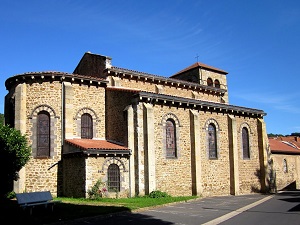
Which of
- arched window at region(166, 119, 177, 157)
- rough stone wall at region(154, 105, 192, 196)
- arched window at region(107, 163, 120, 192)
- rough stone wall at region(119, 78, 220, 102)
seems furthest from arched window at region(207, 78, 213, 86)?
arched window at region(107, 163, 120, 192)

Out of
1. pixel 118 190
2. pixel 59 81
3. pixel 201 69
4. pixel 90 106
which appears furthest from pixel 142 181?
pixel 201 69

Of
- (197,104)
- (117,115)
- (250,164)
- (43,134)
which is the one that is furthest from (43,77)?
(250,164)

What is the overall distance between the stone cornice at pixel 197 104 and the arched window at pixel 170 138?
4.56ft

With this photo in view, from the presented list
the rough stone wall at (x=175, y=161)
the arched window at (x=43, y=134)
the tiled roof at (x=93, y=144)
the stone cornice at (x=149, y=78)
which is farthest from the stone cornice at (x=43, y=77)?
the rough stone wall at (x=175, y=161)

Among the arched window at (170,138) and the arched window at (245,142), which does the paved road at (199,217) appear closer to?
the arched window at (170,138)

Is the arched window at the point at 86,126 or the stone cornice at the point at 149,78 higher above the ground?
the stone cornice at the point at 149,78

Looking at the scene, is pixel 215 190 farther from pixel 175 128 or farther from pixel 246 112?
pixel 246 112

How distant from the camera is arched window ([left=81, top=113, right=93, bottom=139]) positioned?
21766mm

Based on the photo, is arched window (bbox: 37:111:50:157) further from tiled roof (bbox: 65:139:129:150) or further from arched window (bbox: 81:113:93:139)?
arched window (bbox: 81:113:93:139)

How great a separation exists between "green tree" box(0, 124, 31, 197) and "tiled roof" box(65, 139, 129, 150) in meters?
2.75

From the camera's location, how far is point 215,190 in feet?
79.6

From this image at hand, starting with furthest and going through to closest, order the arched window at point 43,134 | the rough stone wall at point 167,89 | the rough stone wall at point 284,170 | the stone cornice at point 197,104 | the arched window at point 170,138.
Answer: the rough stone wall at point 284,170
the rough stone wall at point 167,89
the arched window at point 170,138
the stone cornice at point 197,104
the arched window at point 43,134

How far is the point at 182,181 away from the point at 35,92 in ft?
37.4

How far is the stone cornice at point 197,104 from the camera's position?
2102 centimetres
